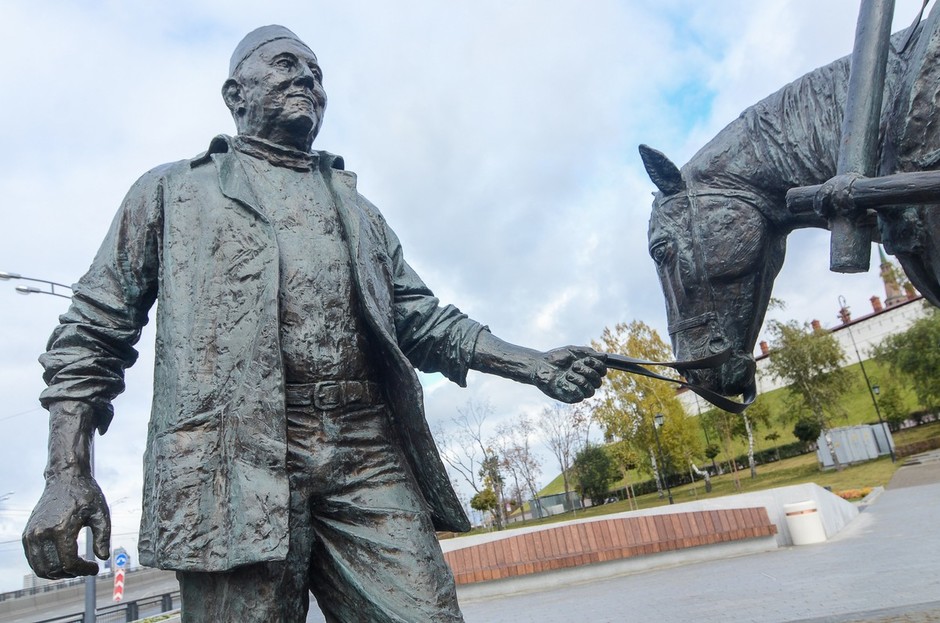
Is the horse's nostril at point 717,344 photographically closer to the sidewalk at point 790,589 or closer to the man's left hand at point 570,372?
the man's left hand at point 570,372

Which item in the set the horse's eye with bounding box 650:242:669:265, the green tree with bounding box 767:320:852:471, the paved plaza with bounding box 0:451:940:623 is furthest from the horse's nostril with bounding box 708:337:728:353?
the green tree with bounding box 767:320:852:471

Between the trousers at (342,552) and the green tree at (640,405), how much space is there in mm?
28672

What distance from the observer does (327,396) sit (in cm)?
232

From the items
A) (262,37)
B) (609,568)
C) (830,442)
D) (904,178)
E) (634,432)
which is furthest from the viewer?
(634,432)

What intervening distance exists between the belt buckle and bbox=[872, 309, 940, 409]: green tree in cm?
4014

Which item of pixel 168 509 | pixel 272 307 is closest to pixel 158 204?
pixel 272 307

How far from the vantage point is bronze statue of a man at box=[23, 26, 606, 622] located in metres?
2.06

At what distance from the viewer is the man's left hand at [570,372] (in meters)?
2.53

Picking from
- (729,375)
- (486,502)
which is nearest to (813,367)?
(486,502)

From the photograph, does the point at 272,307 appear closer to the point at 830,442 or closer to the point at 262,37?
the point at 262,37

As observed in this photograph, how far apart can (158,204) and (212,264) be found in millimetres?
373

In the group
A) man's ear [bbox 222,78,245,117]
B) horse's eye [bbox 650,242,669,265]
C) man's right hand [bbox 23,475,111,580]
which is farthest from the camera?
horse's eye [bbox 650,242,669,265]

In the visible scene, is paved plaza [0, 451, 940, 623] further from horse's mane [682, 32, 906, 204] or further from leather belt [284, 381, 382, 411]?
leather belt [284, 381, 382, 411]

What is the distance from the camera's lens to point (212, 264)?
237cm
